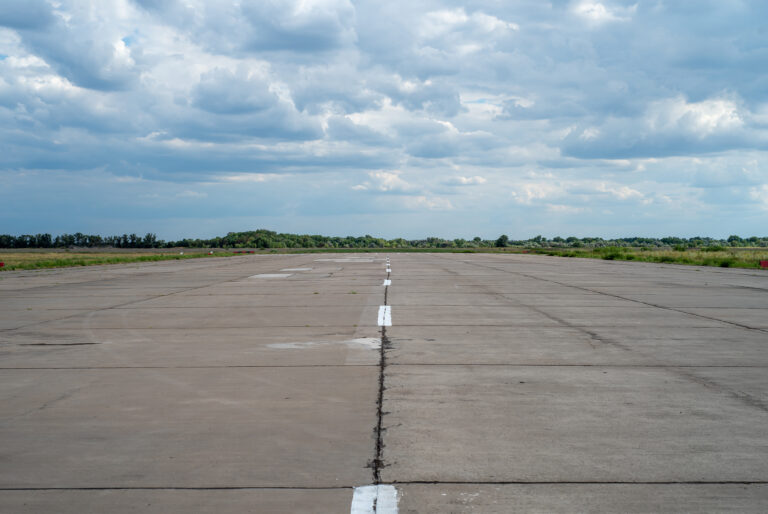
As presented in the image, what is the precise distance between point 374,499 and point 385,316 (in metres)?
8.12

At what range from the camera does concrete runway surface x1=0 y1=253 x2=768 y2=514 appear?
Answer: 384 cm

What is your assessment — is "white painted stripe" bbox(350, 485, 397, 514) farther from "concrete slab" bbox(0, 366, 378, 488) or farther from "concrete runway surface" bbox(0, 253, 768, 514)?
"concrete slab" bbox(0, 366, 378, 488)

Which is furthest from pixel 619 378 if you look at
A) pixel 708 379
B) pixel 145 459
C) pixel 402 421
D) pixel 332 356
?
pixel 145 459

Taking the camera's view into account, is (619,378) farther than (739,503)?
Yes

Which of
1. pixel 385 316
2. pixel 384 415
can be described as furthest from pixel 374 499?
pixel 385 316

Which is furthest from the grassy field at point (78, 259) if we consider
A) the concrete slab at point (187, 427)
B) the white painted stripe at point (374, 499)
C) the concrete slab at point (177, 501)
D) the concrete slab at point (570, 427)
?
the white painted stripe at point (374, 499)

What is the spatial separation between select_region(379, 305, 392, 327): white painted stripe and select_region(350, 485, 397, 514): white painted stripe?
268 inches

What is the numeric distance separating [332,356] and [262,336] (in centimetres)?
200

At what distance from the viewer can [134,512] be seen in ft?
11.7

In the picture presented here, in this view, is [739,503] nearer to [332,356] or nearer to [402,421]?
[402,421]

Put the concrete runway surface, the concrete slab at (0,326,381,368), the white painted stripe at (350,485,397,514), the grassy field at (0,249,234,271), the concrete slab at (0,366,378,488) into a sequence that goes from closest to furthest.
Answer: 1. the white painted stripe at (350,485,397,514)
2. the concrete runway surface
3. the concrete slab at (0,366,378,488)
4. the concrete slab at (0,326,381,368)
5. the grassy field at (0,249,234,271)

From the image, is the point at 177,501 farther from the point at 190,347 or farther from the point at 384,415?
the point at 190,347

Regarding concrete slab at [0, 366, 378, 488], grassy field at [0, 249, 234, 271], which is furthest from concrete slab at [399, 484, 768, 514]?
grassy field at [0, 249, 234, 271]

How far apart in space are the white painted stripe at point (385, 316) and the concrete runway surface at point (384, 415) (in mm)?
98
